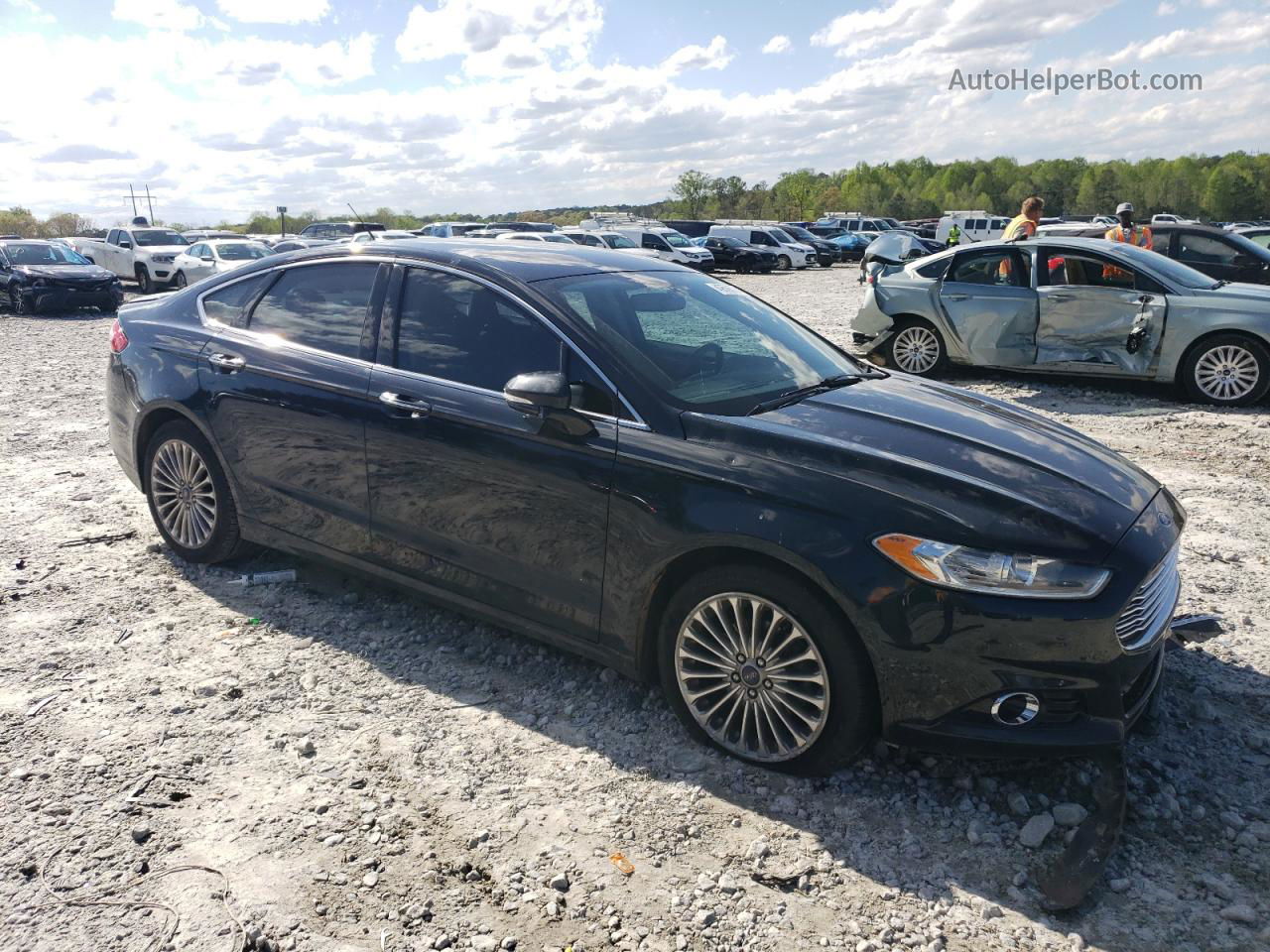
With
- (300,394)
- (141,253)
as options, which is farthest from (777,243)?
(300,394)

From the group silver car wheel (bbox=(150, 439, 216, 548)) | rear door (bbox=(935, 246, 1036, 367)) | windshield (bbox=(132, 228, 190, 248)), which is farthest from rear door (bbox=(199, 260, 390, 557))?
windshield (bbox=(132, 228, 190, 248))

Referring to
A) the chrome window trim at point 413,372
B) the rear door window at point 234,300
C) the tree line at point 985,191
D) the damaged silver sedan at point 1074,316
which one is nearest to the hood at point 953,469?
the chrome window trim at point 413,372

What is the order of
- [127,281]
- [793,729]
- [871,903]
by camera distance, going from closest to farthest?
[871,903]
[793,729]
[127,281]

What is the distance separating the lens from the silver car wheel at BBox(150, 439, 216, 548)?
498 cm

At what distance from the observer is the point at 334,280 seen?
4516 mm

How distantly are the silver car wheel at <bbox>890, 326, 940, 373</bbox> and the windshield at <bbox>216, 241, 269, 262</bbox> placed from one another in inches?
659

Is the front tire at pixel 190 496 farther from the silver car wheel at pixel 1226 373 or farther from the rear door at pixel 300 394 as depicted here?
the silver car wheel at pixel 1226 373

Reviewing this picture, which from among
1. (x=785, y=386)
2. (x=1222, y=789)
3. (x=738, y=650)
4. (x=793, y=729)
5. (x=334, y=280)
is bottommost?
(x=1222, y=789)

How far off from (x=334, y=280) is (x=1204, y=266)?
12508mm

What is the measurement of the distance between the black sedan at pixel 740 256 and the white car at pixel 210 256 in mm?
18073

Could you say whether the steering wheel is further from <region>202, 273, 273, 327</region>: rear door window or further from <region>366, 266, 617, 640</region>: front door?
<region>202, 273, 273, 327</region>: rear door window

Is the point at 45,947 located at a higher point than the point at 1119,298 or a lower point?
lower

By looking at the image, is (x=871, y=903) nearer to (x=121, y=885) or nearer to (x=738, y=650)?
(x=738, y=650)

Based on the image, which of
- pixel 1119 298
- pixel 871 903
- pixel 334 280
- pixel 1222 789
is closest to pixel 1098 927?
pixel 871 903
